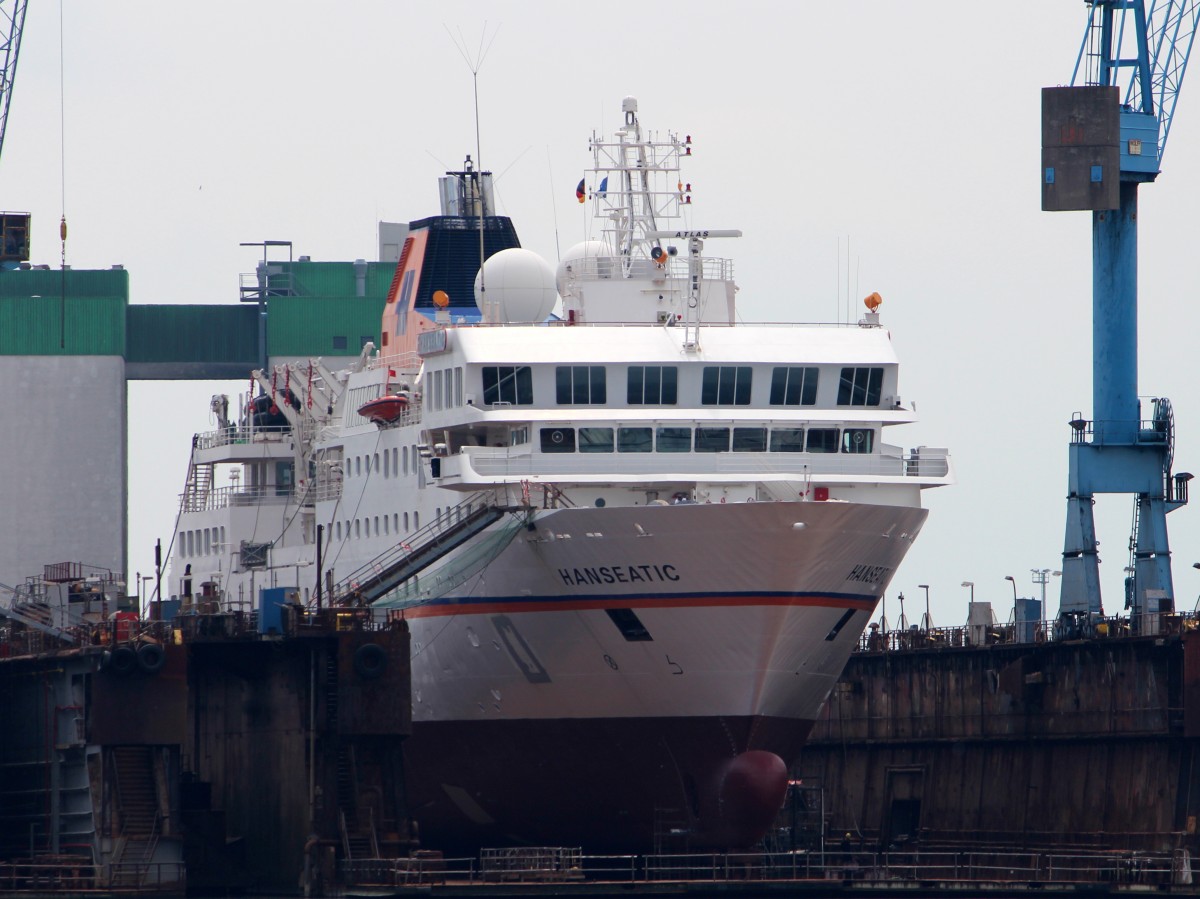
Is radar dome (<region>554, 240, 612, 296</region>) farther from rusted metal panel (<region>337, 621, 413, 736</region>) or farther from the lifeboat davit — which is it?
rusted metal panel (<region>337, 621, 413, 736</region>)

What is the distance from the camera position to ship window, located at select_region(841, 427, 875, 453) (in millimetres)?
63219

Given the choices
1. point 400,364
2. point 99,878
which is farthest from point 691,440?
point 99,878

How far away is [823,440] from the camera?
62906mm

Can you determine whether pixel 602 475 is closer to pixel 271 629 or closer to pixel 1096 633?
pixel 271 629

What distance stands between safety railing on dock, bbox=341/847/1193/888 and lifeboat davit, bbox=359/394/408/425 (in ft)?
35.9

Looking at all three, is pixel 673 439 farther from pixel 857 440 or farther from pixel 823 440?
pixel 857 440

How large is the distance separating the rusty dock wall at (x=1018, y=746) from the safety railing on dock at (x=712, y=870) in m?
2.46

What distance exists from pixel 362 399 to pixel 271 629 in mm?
12714

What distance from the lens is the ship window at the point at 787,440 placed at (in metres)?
62.5

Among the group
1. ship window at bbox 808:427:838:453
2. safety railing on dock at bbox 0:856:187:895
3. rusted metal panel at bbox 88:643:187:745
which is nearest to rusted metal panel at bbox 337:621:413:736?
rusted metal panel at bbox 88:643:187:745

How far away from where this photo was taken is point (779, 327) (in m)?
64.8

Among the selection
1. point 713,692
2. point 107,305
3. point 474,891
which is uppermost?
point 107,305

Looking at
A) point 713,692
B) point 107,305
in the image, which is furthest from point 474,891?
point 107,305

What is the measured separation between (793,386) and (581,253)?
9555 mm
